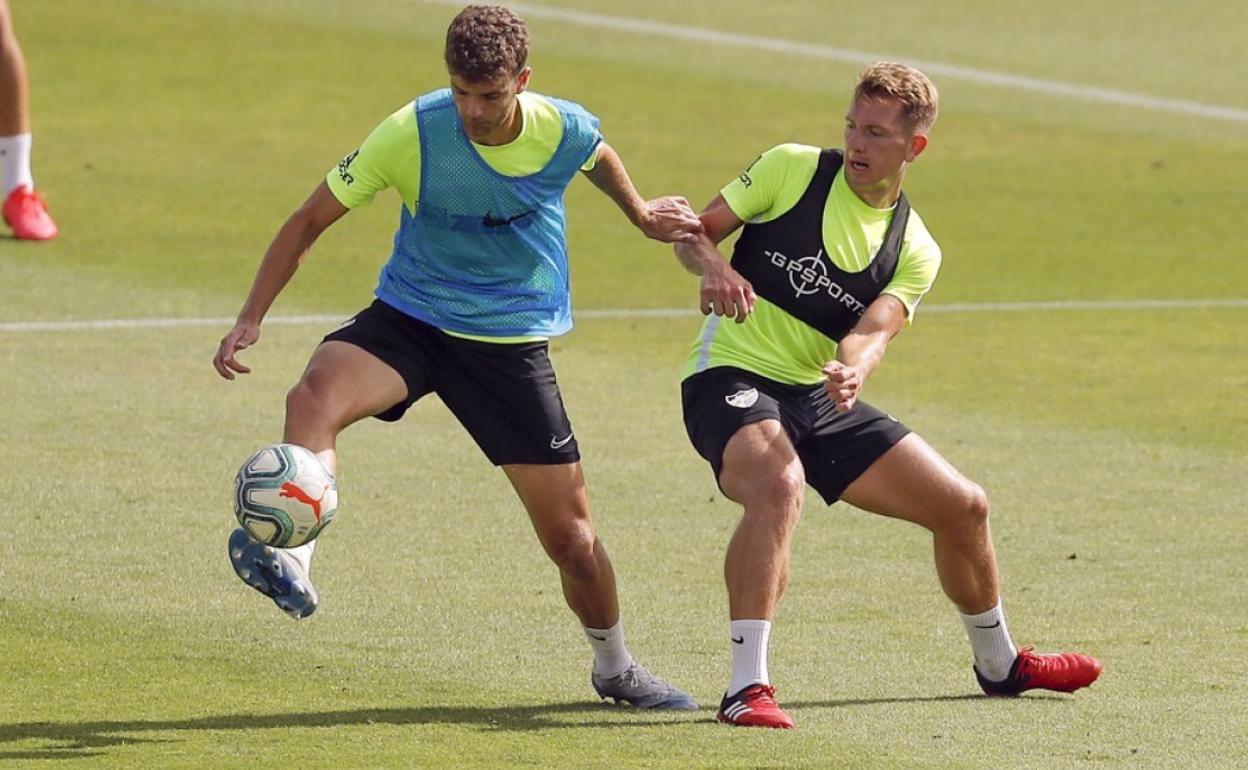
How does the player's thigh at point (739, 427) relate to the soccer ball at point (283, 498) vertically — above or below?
above

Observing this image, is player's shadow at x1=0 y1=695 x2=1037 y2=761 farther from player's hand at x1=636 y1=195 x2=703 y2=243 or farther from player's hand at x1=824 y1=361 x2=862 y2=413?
player's hand at x1=636 y1=195 x2=703 y2=243

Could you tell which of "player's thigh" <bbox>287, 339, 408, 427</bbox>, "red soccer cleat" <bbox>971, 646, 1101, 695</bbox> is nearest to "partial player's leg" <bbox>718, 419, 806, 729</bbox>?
"red soccer cleat" <bbox>971, 646, 1101, 695</bbox>

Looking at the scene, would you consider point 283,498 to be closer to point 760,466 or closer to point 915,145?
point 760,466

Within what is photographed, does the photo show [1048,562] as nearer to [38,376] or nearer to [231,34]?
[38,376]

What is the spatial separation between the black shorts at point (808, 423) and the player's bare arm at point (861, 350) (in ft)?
0.72

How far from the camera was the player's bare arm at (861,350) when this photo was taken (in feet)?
25.9

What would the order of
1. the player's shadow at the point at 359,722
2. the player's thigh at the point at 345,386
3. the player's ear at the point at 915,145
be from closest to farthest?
Result: the player's shadow at the point at 359,722
the player's thigh at the point at 345,386
the player's ear at the point at 915,145

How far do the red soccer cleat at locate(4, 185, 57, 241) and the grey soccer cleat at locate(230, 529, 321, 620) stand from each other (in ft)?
34.8

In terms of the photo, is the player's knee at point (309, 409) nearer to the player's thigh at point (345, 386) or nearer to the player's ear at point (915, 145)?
the player's thigh at point (345, 386)

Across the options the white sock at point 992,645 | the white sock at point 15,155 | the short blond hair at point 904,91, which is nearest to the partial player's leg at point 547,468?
the white sock at point 992,645

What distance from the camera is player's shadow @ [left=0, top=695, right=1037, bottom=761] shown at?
7.52 metres

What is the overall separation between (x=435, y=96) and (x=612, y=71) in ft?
55.4

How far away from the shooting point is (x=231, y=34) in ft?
84.3

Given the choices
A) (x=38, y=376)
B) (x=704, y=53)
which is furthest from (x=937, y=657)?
(x=704, y=53)
